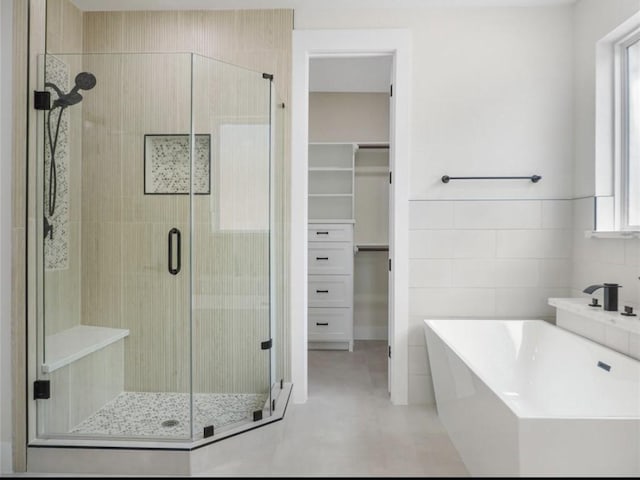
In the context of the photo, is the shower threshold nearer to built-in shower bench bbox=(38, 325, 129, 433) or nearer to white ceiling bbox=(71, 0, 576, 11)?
built-in shower bench bbox=(38, 325, 129, 433)

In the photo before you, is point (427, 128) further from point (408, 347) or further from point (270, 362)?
point (270, 362)

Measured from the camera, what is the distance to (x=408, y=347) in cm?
284

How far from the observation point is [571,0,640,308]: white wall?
2270 millimetres

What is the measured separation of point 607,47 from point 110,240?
10.0 feet

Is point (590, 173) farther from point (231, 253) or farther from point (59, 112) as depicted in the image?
point (59, 112)

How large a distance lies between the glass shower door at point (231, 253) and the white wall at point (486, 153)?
0.93m

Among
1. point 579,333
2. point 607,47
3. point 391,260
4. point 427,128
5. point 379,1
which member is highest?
point 379,1

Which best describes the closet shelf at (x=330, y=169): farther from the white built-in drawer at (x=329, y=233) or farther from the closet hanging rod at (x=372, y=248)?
the closet hanging rod at (x=372, y=248)

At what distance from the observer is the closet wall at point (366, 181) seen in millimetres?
4473

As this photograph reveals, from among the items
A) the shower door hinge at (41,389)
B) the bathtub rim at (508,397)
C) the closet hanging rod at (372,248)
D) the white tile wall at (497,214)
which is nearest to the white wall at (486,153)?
the white tile wall at (497,214)

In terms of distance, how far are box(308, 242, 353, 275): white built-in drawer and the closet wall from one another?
0.39 m

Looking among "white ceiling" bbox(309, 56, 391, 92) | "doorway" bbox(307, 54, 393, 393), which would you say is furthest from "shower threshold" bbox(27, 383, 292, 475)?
"white ceiling" bbox(309, 56, 391, 92)

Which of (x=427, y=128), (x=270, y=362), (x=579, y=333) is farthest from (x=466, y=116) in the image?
(x=270, y=362)

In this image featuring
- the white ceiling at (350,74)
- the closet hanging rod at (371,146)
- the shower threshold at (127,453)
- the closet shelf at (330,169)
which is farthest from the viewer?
the closet hanging rod at (371,146)
